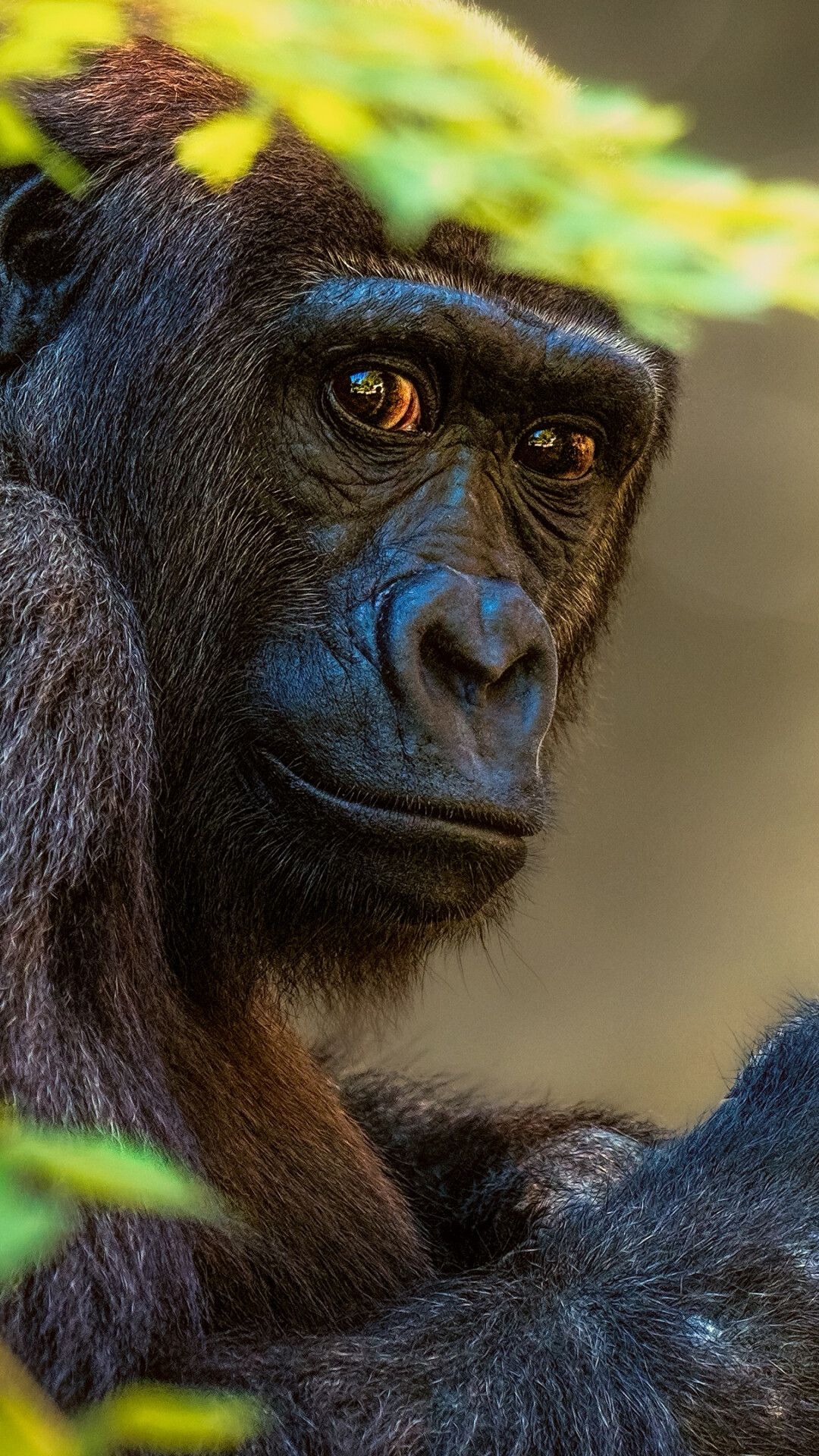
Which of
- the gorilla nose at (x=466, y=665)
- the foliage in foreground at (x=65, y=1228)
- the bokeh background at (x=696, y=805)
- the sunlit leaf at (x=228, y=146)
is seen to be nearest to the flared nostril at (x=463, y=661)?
the gorilla nose at (x=466, y=665)

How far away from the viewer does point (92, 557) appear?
2.19 m

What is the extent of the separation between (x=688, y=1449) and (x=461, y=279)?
6.12 feet

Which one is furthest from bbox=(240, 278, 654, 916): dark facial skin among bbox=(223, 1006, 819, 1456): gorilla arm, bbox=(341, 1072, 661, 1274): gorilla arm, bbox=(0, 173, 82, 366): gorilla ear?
bbox=(341, 1072, 661, 1274): gorilla arm

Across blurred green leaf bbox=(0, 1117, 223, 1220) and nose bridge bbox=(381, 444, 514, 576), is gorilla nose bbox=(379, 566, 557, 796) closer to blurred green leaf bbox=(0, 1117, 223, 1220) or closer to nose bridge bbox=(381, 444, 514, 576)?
nose bridge bbox=(381, 444, 514, 576)

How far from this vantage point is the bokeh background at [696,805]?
5.26 m

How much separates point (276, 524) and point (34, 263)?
0.57 metres

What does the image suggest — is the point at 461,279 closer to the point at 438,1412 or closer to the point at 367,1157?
the point at 367,1157

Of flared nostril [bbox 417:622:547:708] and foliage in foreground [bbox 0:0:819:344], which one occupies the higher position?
foliage in foreground [bbox 0:0:819:344]

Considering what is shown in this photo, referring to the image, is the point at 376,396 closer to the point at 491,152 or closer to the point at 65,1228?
the point at 491,152

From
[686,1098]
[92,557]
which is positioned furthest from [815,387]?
[92,557]

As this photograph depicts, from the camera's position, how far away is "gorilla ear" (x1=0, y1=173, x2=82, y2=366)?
2.42 meters

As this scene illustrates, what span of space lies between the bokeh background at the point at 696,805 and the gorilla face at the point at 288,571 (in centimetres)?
270

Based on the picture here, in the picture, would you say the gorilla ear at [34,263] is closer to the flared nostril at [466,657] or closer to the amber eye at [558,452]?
the flared nostril at [466,657]

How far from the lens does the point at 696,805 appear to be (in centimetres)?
559
